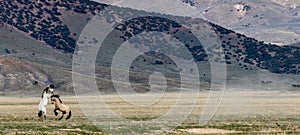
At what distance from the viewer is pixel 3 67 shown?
134500mm

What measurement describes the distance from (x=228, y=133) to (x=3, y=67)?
10044 centimetres

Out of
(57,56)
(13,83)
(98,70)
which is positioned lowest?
(13,83)

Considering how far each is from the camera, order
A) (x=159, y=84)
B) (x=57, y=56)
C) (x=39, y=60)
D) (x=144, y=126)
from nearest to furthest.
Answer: (x=144, y=126), (x=159, y=84), (x=39, y=60), (x=57, y=56)

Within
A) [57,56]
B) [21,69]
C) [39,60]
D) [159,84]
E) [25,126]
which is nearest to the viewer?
[25,126]

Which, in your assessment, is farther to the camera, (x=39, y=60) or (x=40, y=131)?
(x=39, y=60)

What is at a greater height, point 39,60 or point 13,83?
point 39,60

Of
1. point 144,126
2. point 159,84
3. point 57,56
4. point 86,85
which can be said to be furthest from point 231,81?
point 144,126

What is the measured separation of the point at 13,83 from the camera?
128m

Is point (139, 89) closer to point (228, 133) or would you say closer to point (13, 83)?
point (13, 83)

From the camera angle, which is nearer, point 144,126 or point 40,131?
point 40,131

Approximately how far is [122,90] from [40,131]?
332 feet

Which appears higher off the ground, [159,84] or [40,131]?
[159,84]

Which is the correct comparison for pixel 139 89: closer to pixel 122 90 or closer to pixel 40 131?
pixel 122 90

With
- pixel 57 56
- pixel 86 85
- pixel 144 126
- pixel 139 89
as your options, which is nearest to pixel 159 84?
pixel 139 89
